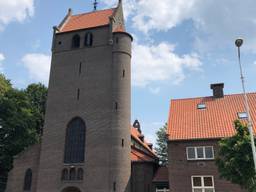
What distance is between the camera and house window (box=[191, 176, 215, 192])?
2216cm

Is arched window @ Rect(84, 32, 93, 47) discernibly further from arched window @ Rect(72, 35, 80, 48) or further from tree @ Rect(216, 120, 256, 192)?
tree @ Rect(216, 120, 256, 192)

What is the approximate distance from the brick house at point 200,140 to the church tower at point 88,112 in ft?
17.4

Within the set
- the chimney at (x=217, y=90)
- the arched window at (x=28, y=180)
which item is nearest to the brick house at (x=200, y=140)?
the chimney at (x=217, y=90)

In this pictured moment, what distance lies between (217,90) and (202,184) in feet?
37.1

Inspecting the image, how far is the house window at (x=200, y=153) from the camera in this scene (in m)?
23.1

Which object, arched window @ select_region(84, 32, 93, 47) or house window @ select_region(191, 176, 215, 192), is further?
arched window @ select_region(84, 32, 93, 47)

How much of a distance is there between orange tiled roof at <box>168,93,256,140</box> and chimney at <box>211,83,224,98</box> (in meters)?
0.56

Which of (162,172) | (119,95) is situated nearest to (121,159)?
(162,172)

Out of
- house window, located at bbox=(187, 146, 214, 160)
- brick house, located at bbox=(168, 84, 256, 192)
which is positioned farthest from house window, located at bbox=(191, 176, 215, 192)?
house window, located at bbox=(187, 146, 214, 160)

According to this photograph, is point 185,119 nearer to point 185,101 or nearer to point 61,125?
point 185,101

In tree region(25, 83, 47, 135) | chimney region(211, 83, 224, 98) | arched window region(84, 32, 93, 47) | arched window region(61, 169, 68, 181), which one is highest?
arched window region(84, 32, 93, 47)

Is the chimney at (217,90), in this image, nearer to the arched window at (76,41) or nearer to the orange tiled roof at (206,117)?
the orange tiled roof at (206,117)

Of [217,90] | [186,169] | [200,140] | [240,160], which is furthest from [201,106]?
[240,160]

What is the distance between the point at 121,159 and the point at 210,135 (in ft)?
28.6
